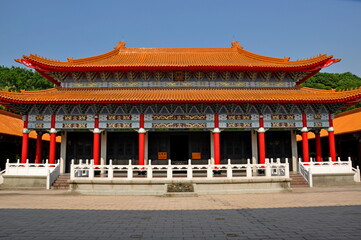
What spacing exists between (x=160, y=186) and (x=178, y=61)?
1168 cm

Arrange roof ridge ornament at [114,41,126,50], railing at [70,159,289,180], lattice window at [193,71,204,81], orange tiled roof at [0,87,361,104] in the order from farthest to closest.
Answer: roof ridge ornament at [114,41,126,50]
lattice window at [193,71,204,81]
orange tiled roof at [0,87,361,104]
railing at [70,159,289,180]

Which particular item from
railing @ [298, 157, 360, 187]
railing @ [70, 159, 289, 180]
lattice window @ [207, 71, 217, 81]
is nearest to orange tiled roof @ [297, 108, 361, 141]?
railing @ [298, 157, 360, 187]

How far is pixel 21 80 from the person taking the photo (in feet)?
151

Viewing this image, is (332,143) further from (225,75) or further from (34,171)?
(34,171)

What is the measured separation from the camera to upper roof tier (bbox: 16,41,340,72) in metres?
19.6

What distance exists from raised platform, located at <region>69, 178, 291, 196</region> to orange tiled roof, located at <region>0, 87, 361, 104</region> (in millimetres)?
5652

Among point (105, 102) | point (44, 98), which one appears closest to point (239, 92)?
point (105, 102)

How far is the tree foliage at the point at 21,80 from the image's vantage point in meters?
44.8

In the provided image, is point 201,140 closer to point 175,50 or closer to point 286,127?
point 286,127

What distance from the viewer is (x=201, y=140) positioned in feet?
67.1

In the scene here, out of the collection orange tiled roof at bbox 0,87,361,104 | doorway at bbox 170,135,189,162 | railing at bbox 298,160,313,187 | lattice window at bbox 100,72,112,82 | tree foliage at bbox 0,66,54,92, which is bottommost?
railing at bbox 298,160,313,187

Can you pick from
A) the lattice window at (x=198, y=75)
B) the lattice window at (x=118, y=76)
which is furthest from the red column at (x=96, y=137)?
the lattice window at (x=198, y=75)

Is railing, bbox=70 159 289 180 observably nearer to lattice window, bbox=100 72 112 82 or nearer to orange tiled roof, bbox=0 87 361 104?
orange tiled roof, bbox=0 87 361 104

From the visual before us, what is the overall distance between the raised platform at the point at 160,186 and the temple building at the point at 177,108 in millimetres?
4166
